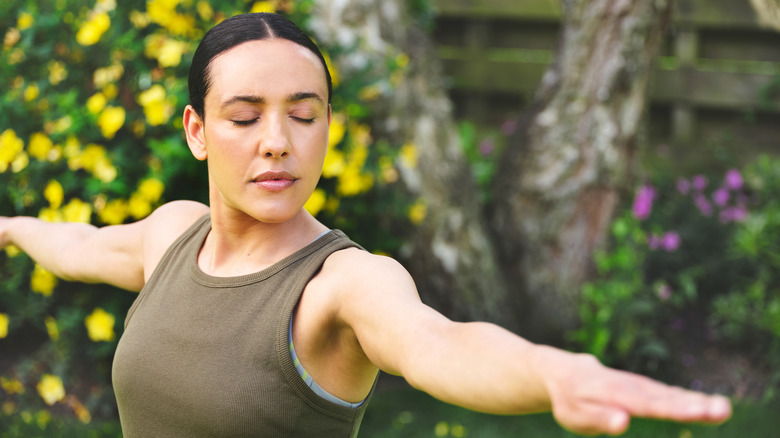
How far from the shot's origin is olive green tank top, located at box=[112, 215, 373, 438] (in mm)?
1384

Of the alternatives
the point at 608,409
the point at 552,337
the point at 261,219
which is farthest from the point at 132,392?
the point at 552,337

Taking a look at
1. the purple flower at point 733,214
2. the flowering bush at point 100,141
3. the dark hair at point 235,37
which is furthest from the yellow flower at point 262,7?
the purple flower at point 733,214

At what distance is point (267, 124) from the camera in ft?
4.63

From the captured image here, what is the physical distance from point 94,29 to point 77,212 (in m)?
0.66

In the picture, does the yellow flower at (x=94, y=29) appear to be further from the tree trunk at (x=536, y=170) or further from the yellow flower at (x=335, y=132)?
the tree trunk at (x=536, y=170)

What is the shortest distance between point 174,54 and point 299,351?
1.64 m

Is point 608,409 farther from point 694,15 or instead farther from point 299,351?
point 694,15

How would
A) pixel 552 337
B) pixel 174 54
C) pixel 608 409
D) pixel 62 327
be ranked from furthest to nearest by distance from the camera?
pixel 552 337, pixel 62 327, pixel 174 54, pixel 608 409

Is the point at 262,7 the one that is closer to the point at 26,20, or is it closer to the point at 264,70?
the point at 26,20

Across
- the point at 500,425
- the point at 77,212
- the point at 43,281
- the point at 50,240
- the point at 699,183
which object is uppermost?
the point at 50,240

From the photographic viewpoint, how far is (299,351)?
4.58ft

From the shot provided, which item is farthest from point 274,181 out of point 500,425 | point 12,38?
point 500,425

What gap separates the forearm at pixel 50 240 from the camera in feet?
6.61

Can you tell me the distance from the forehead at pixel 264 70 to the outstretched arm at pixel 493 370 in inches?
13.3
